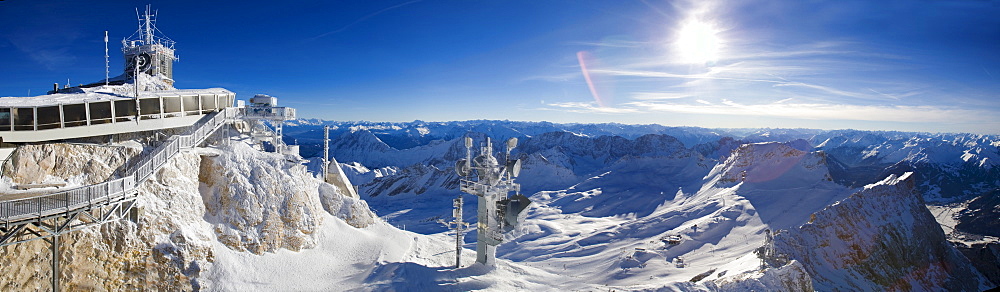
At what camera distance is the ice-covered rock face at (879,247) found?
1953 inches

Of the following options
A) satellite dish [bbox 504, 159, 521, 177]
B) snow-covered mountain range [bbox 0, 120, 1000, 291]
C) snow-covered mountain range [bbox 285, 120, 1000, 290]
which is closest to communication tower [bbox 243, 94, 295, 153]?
snow-covered mountain range [bbox 0, 120, 1000, 291]

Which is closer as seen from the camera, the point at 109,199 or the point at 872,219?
the point at 109,199

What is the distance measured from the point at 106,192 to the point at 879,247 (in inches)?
3022

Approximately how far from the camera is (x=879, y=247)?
57.7 m

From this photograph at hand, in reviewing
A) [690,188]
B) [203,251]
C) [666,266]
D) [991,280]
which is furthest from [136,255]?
[690,188]

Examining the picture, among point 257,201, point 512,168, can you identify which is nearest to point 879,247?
point 512,168

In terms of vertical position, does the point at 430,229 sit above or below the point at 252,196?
below

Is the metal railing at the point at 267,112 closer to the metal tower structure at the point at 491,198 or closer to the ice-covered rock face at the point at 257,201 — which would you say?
the ice-covered rock face at the point at 257,201

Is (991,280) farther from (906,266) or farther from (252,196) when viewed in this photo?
(252,196)

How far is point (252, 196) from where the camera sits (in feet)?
81.1

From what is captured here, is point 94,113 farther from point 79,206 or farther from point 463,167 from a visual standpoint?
point 463,167

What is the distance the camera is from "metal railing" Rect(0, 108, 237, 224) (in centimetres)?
1485

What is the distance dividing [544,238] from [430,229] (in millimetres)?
23213

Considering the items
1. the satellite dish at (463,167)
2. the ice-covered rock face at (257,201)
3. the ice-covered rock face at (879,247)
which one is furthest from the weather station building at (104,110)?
the ice-covered rock face at (879,247)
